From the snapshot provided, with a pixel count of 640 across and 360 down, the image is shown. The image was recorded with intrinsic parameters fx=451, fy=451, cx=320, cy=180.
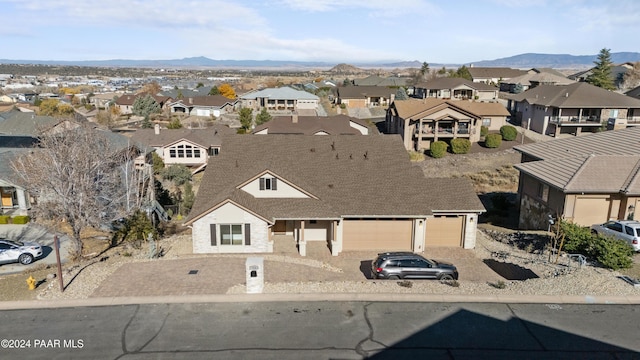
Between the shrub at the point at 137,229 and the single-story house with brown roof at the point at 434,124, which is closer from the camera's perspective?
the shrub at the point at 137,229

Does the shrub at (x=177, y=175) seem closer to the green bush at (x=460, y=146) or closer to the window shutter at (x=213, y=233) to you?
the window shutter at (x=213, y=233)

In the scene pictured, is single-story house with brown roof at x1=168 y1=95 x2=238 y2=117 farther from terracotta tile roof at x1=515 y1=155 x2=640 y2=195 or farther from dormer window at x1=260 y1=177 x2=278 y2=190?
terracotta tile roof at x1=515 y1=155 x2=640 y2=195

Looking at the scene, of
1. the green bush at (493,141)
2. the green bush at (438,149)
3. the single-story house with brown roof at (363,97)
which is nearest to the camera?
the green bush at (438,149)

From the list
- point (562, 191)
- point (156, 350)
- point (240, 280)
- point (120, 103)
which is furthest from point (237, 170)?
point (120, 103)

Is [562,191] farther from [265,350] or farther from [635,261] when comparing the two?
[265,350]

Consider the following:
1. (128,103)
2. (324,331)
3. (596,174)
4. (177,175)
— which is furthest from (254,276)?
(128,103)

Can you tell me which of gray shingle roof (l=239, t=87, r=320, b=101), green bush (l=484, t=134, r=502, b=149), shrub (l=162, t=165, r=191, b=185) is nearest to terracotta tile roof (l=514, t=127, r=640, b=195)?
green bush (l=484, t=134, r=502, b=149)

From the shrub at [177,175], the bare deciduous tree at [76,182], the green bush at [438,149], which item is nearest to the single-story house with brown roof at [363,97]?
the green bush at [438,149]
